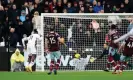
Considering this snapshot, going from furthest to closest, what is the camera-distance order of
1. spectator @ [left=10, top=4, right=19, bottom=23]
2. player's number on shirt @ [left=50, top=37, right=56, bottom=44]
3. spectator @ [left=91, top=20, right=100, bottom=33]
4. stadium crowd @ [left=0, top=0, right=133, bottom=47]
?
spectator @ [left=10, top=4, right=19, bottom=23] → stadium crowd @ [left=0, top=0, right=133, bottom=47] → spectator @ [left=91, top=20, right=100, bottom=33] → player's number on shirt @ [left=50, top=37, right=56, bottom=44]

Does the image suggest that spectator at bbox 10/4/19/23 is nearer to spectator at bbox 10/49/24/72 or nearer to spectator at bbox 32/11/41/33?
spectator at bbox 32/11/41/33

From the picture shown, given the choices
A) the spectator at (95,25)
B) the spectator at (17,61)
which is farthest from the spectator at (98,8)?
the spectator at (17,61)

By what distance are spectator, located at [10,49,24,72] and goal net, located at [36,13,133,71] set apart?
65 cm

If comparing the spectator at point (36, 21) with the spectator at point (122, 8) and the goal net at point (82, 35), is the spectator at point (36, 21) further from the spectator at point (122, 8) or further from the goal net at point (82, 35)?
the spectator at point (122, 8)

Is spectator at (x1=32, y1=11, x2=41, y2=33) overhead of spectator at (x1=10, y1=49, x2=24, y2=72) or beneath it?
overhead

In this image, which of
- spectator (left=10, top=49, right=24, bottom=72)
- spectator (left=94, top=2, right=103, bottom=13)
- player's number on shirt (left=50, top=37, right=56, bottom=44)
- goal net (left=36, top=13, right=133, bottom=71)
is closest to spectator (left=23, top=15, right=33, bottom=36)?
goal net (left=36, top=13, right=133, bottom=71)

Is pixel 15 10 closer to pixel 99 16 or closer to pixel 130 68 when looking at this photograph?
pixel 99 16

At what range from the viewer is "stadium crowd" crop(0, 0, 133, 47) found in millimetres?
20859

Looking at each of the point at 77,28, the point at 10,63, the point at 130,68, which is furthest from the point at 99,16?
the point at 10,63

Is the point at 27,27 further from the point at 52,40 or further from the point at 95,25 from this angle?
the point at 52,40

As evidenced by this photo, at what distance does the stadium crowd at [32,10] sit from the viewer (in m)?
20.9

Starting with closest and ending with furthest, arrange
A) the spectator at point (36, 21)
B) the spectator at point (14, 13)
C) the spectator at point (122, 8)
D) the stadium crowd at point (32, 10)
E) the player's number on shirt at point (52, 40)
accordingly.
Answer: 1. the player's number on shirt at point (52, 40)
2. the spectator at point (36, 21)
3. the stadium crowd at point (32, 10)
4. the spectator at point (14, 13)
5. the spectator at point (122, 8)

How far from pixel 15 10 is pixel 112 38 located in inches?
197

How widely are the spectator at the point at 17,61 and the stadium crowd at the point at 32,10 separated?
60 cm
